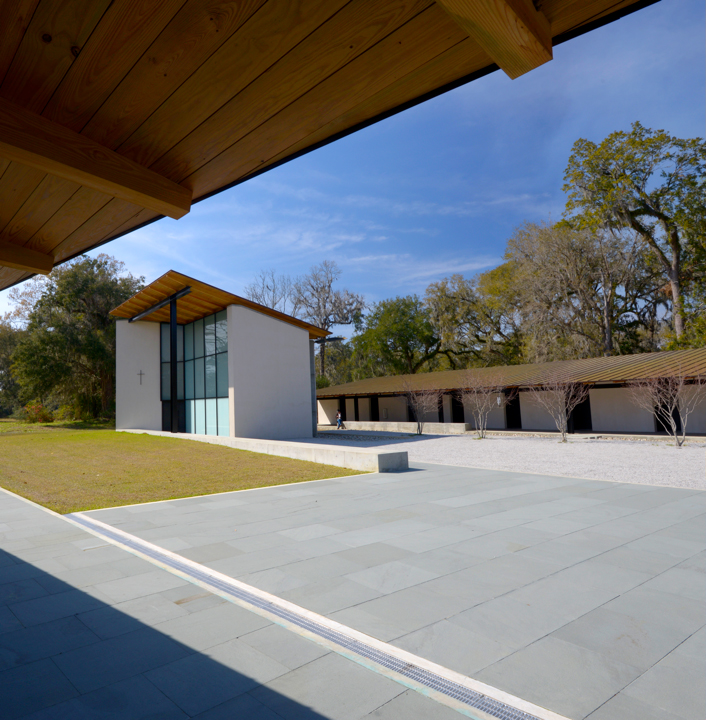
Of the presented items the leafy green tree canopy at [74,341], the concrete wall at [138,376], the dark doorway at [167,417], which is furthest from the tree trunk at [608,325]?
the leafy green tree canopy at [74,341]

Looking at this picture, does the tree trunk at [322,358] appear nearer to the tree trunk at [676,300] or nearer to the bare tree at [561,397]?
the bare tree at [561,397]

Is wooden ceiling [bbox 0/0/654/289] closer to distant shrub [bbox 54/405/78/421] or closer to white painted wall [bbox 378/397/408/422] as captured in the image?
white painted wall [bbox 378/397/408/422]

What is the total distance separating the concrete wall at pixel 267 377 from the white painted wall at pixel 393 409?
9.88m

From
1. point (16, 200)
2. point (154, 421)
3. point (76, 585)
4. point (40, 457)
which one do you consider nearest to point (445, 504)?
point (76, 585)

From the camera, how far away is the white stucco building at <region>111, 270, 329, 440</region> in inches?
861

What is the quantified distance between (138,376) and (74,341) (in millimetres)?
13067

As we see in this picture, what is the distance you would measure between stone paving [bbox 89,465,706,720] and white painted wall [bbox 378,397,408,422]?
2442cm

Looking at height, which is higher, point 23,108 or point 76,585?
point 23,108

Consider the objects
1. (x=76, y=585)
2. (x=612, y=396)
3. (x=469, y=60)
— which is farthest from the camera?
(x=612, y=396)

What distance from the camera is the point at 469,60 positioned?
1.81 meters

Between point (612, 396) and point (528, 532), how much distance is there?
19.5 meters

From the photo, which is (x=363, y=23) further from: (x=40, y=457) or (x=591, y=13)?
(x=40, y=457)

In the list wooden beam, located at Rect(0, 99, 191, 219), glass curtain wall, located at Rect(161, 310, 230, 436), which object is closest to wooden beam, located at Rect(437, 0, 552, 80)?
wooden beam, located at Rect(0, 99, 191, 219)

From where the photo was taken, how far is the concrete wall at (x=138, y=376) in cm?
2708
